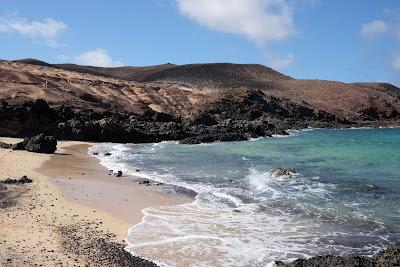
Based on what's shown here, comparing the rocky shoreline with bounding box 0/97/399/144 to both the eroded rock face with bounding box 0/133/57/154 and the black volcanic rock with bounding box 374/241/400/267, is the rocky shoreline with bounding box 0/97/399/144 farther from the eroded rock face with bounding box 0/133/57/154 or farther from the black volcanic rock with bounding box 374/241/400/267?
the black volcanic rock with bounding box 374/241/400/267

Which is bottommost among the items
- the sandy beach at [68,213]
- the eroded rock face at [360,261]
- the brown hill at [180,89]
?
the sandy beach at [68,213]

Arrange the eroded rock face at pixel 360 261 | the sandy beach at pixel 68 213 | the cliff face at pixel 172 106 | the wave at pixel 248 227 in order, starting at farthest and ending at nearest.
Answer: the cliff face at pixel 172 106 → the wave at pixel 248 227 → the sandy beach at pixel 68 213 → the eroded rock face at pixel 360 261

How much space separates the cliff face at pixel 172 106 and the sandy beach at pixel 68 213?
52.1 ft

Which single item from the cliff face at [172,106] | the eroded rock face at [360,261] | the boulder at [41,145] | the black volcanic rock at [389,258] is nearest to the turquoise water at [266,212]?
the eroded rock face at [360,261]

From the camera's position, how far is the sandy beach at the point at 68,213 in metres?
8.98

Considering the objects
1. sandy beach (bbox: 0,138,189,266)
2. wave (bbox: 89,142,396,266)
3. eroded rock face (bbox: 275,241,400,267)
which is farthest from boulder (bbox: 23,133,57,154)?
eroded rock face (bbox: 275,241,400,267)

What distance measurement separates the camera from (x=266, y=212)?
526 inches

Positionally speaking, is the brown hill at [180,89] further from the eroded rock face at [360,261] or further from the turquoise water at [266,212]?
the eroded rock face at [360,261]

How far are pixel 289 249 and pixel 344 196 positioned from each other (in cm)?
668

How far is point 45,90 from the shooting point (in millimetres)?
47094

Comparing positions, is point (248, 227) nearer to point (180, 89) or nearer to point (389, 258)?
point (389, 258)

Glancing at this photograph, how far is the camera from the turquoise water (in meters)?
9.81

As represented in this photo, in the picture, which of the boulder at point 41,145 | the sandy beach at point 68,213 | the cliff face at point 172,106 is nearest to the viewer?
the sandy beach at point 68,213

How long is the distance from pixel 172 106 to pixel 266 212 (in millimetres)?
46979
